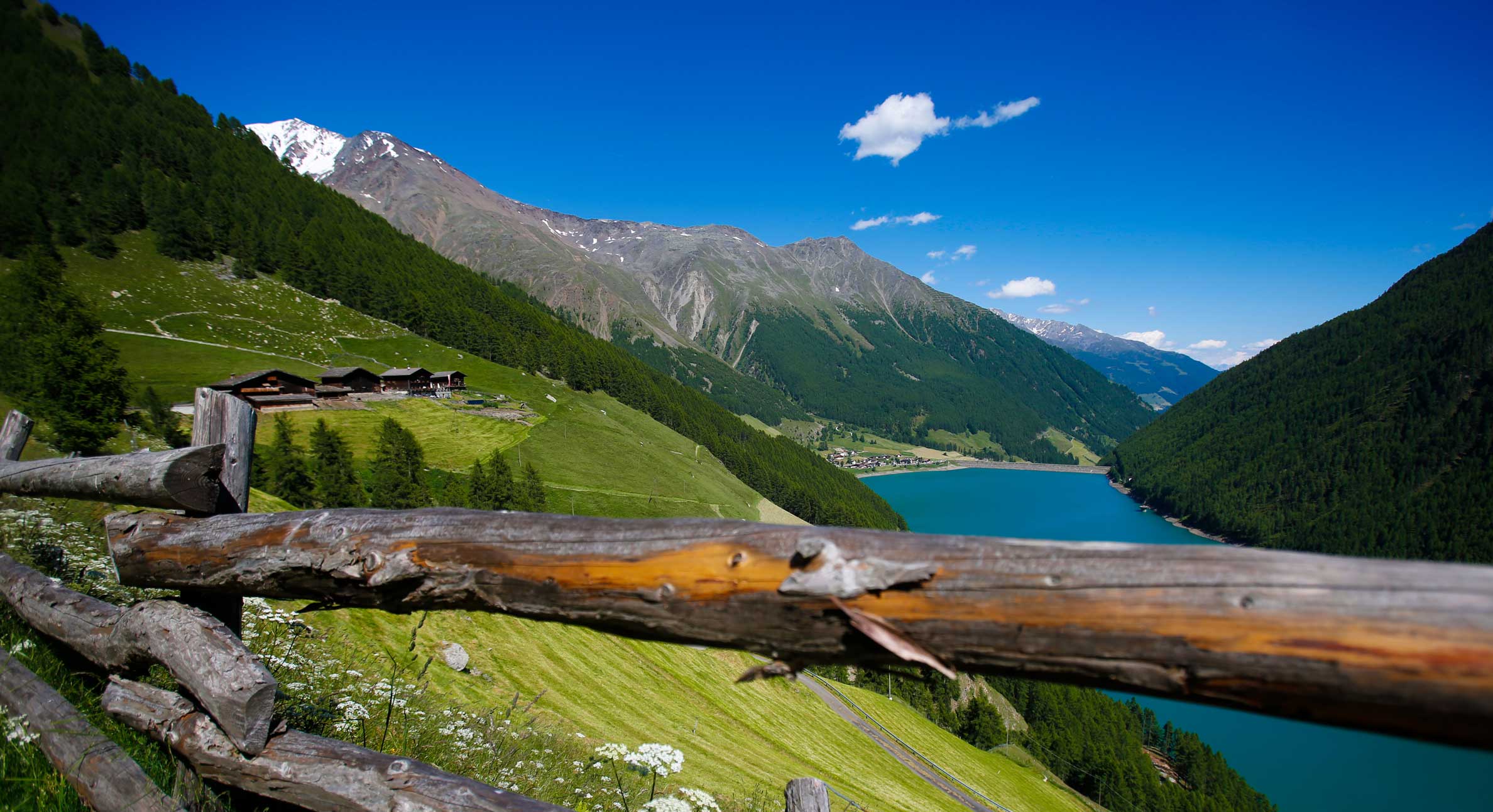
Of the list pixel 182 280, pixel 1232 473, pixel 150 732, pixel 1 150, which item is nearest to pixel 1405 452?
pixel 1232 473

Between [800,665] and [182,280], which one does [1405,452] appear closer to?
[800,665]

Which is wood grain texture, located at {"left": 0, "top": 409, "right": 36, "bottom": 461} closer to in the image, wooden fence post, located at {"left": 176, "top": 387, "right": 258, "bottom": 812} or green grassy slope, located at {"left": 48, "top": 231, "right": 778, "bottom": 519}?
wooden fence post, located at {"left": 176, "top": 387, "right": 258, "bottom": 812}

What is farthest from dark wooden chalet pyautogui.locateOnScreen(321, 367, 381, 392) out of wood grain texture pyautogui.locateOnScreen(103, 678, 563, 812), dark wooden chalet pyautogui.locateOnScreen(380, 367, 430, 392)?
wood grain texture pyautogui.locateOnScreen(103, 678, 563, 812)

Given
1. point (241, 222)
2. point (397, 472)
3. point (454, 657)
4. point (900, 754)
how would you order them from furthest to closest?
point (241, 222) → point (397, 472) → point (900, 754) → point (454, 657)

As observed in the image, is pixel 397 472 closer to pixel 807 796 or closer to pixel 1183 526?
pixel 807 796

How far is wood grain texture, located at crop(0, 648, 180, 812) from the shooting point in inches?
130

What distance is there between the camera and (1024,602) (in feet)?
6.02

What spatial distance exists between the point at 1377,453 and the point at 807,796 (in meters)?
229

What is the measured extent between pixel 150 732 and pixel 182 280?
96392 mm

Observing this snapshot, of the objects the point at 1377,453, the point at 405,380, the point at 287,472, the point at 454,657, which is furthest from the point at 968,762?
the point at 1377,453

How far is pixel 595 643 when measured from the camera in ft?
64.7

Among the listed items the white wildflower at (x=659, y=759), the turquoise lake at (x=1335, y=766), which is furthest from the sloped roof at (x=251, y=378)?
the turquoise lake at (x=1335, y=766)

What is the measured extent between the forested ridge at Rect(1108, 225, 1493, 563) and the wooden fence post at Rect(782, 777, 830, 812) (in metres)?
181

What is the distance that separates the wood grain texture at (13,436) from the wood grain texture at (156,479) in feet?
11.9
